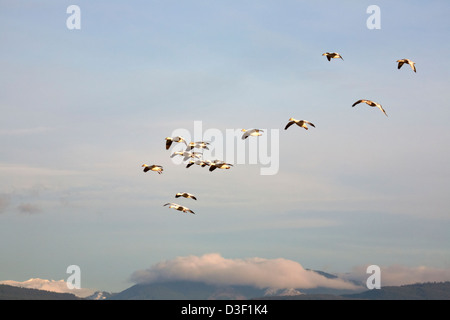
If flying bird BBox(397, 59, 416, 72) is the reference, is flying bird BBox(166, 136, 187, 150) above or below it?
below

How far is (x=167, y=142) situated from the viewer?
397ft

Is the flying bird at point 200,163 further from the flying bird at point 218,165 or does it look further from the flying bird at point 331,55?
the flying bird at point 331,55

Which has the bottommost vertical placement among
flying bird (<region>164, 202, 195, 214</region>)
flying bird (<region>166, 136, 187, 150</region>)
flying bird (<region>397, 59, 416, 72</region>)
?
flying bird (<region>164, 202, 195, 214</region>)

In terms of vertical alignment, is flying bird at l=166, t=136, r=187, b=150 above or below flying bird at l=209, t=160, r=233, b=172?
above

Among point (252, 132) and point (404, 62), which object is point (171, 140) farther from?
point (404, 62)

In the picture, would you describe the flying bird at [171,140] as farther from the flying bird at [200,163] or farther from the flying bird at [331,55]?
the flying bird at [331,55]

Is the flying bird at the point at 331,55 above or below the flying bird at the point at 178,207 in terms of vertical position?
above

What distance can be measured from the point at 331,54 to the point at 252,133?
22446 mm

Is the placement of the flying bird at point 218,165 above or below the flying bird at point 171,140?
below

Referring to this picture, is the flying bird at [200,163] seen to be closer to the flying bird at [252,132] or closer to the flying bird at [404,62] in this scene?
the flying bird at [252,132]

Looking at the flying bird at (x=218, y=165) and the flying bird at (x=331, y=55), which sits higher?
the flying bird at (x=331, y=55)

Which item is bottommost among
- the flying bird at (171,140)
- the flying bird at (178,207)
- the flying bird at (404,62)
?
the flying bird at (178,207)

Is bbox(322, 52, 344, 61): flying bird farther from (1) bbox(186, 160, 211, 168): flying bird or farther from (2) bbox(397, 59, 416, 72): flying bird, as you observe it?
(1) bbox(186, 160, 211, 168): flying bird
